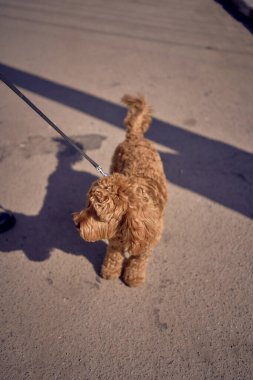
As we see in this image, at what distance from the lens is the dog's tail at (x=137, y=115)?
334 cm

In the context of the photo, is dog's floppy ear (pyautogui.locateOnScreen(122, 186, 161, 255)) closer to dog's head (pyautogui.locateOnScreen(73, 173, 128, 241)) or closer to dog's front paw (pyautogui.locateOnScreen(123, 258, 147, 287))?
dog's head (pyautogui.locateOnScreen(73, 173, 128, 241))

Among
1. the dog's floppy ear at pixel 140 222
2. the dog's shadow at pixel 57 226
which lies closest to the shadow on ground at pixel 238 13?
the dog's shadow at pixel 57 226

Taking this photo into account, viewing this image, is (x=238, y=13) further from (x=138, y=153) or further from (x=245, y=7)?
(x=138, y=153)

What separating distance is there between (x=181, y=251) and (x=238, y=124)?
2752 millimetres

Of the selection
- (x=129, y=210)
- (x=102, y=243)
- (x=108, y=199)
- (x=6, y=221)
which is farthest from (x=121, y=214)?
(x=6, y=221)

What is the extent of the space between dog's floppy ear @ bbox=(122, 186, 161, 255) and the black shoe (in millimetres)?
1755

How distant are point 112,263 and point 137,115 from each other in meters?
1.64

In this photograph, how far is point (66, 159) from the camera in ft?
14.2

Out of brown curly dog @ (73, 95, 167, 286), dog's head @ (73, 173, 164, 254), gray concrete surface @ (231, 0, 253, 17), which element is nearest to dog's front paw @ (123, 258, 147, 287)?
brown curly dog @ (73, 95, 167, 286)

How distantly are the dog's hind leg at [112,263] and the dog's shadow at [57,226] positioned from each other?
0.18m

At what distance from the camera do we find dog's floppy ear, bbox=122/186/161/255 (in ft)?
7.44

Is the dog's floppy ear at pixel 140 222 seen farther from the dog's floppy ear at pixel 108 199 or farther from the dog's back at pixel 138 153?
the dog's back at pixel 138 153

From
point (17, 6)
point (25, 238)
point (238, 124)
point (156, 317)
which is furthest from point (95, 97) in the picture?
point (17, 6)

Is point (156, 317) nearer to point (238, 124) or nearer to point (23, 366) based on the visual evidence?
point (23, 366)
